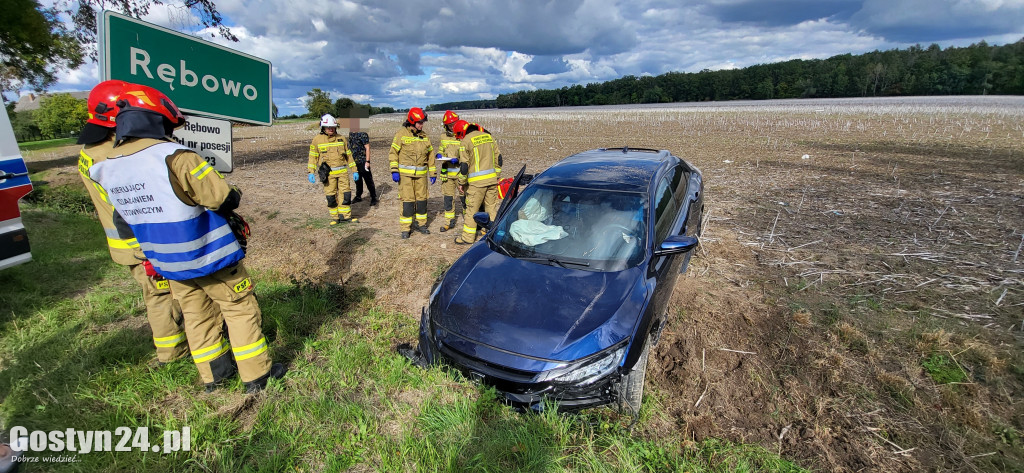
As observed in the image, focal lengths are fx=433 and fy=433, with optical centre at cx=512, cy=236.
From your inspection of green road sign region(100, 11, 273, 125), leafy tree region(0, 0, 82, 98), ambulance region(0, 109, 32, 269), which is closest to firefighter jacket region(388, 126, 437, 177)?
green road sign region(100, 11, 273, 125)

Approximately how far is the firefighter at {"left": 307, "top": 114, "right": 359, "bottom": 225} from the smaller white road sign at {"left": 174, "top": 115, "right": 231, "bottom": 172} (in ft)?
12.0

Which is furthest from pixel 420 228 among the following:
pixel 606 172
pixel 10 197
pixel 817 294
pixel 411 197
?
pixel 817 294

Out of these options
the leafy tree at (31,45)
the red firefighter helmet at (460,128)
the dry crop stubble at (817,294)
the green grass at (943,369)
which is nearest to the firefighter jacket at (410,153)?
the red firefighter helmet at (460,128)

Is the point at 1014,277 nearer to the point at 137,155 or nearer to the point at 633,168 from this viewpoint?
the point at 633,168

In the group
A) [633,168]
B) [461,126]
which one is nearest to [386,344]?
[633,168]

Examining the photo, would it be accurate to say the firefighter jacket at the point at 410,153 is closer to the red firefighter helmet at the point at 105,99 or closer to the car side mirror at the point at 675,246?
the red firefighter helmet at the point at 105,99

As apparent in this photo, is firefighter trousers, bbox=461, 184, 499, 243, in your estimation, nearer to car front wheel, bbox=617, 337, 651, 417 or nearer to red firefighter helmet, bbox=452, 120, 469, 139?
red firefighter helmet, bbox=452, 120, 469, 139

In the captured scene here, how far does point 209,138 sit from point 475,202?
3.29m

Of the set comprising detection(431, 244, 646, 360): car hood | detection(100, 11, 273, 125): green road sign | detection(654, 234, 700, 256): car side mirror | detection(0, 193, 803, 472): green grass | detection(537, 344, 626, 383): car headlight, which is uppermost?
detection(100, 11, 273, 125): green road sign

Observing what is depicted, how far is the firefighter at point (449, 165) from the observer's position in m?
6.06

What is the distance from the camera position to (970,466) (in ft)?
7.77

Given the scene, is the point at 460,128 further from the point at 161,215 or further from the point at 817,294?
the point at 817,294

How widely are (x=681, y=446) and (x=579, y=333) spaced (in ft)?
3.02

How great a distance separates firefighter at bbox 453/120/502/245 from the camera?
18.9ft
